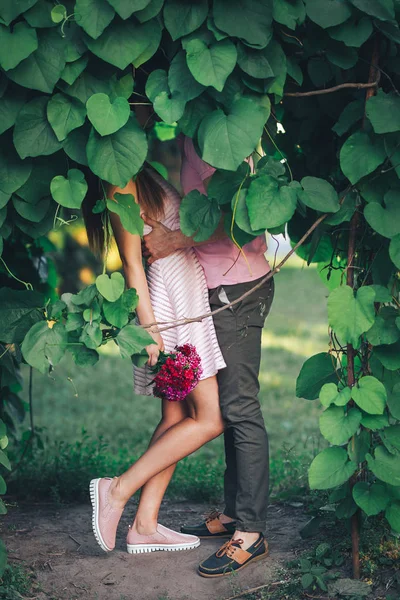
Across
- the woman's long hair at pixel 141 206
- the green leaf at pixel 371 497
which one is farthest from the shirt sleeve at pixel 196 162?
the green leaf at pixel 371 497

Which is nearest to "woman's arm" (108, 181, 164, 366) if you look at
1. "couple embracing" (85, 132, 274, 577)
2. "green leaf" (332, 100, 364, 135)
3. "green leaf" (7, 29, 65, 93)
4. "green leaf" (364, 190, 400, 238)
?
"couple embracing" (85, 132, 274, 577)

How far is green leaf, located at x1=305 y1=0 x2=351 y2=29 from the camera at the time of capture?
7.61ft

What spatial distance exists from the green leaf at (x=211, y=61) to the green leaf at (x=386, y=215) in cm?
57

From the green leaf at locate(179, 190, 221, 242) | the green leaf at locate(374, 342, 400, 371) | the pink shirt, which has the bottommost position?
the green leaf at locate(374, 342, 400, 371)

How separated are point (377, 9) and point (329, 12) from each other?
5.2 inches

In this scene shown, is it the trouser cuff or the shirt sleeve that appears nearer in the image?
the shirt sleeve

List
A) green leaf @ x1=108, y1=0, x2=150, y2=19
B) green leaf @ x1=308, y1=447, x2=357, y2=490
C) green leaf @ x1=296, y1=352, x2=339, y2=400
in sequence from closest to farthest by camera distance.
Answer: green leaf @ x1=108, y1=0, x2=150, y2=19, green leaf @ x1=308, y1=447, x2=357, y2=490, green leaf @ x1=296, y1=352, x2=339, y2=400

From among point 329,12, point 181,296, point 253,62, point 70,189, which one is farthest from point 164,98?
point 181,296

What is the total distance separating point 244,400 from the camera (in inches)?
118

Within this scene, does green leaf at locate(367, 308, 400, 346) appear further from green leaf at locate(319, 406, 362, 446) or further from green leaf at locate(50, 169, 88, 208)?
green leaf at locate(50, 169, 88, 208)

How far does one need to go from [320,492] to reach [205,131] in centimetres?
181

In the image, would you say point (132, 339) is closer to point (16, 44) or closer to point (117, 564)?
point (16, 44)

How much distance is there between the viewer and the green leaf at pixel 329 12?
7.61 ft

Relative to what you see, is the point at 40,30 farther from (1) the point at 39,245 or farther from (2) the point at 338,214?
(1) the point at 39,245
